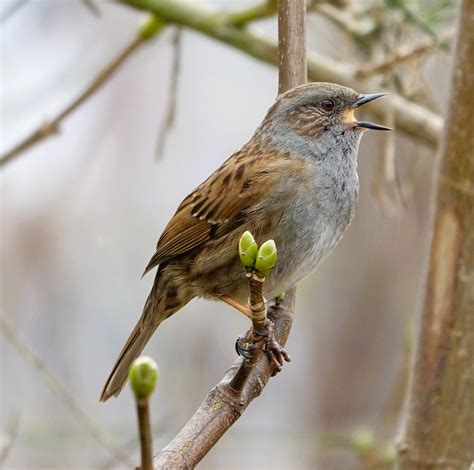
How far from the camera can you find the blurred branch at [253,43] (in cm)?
398

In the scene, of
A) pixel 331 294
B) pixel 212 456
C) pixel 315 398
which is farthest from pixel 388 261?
pixel 212 456

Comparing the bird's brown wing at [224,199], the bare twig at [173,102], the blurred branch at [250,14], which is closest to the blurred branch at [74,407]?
the bird's brown wing at [224,199]

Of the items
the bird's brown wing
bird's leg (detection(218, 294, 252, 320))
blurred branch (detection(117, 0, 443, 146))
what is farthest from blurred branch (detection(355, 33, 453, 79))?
bird's leg (detection(218, 294, 252, 320))

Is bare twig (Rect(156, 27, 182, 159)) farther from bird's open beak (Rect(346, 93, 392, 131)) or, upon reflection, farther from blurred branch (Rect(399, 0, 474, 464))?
blurred branch (Rect(399, 0, 474, 464))

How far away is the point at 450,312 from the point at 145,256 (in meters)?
4.96

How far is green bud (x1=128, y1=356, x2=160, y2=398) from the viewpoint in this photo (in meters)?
1.32

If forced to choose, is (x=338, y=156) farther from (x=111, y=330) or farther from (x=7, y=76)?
(x=111, y=330)

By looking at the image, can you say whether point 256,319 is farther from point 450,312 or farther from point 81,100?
point 81,100

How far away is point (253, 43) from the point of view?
160 inches

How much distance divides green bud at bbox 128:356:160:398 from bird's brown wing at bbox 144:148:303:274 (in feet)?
6.59

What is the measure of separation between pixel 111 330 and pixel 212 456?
2.34 metres

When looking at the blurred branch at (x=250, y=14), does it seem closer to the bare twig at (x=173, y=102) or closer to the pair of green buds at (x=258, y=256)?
the bare twig at (x=173, y=102)

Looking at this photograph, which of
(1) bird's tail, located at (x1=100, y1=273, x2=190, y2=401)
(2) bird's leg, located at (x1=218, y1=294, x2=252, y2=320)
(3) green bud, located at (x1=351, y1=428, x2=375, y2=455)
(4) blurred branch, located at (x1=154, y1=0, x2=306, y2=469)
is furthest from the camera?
(3) green bud, located at (x1=351, y1=428, x2=375, y2=455)

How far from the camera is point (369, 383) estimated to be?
7156mm
